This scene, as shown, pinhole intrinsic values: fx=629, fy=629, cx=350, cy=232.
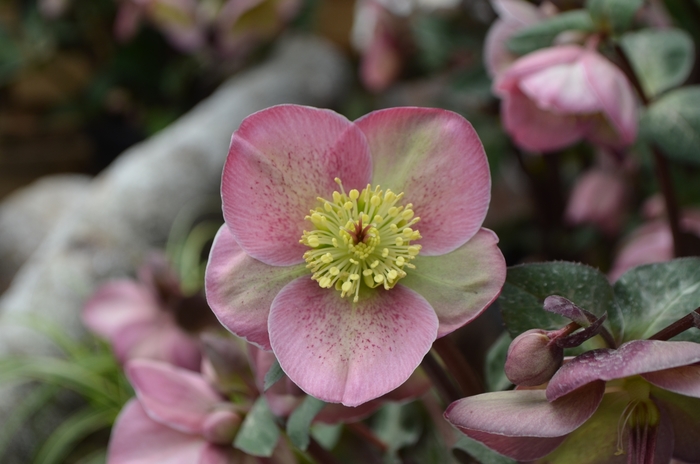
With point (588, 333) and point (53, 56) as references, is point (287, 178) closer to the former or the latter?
point (588, 333)

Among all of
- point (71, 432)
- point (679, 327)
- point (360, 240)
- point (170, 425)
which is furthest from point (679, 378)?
point (71, 432)

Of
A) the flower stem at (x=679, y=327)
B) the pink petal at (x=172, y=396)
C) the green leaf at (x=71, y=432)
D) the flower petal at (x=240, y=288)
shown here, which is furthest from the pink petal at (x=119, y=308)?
the flower stem at (x=679, y=327)

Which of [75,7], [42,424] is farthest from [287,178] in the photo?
[75,7]

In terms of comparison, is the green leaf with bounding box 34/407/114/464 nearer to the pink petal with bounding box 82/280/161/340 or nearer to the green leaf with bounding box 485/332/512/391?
the pink petal with bounding box 82/280/161/340

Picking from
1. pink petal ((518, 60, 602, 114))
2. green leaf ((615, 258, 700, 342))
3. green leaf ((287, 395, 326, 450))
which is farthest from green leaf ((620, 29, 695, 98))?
green leaf ((287, 395, 326, 450))

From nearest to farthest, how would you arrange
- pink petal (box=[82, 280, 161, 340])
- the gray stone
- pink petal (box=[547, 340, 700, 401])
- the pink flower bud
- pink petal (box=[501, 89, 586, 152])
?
pink petal (box=[547, 340, 700, 401]) < the pink flower bud < pink petal (box=[501, 89, 586, 152]) < pink petal (box=[82, 280, 161, 340]) < the gray stone

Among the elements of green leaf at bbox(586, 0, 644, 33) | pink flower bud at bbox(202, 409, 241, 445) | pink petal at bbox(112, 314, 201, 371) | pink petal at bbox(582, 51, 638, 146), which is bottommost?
pink petal at bbox(112, 314, 201, 371)

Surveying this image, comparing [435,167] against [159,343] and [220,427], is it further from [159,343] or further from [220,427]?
[159,343]
